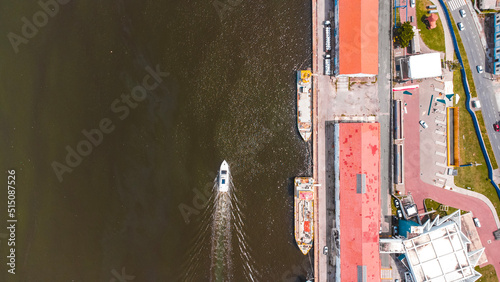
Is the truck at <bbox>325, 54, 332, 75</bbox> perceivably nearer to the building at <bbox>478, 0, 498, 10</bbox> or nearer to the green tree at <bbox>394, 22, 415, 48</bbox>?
the green tree at <bbox>394, 22, 415, 48</bbox>

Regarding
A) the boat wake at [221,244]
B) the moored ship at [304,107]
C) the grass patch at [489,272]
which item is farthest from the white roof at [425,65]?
the boat wake at [221,244]

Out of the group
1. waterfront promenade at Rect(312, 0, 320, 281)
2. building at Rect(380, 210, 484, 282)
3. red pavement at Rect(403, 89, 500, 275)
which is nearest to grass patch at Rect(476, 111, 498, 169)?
red pavement at Rect(403, 89, 500, 275)

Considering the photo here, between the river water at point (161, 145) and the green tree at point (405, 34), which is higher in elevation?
the green tree at point (405, 34)

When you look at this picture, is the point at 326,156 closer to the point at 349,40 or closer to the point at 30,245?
the point at 349,40

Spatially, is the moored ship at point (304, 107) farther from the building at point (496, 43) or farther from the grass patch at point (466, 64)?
the building at point (496, 43)

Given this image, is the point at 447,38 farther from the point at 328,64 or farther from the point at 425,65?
the point at 328,64

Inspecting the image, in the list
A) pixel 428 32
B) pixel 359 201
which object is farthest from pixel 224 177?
pixel 428 32
